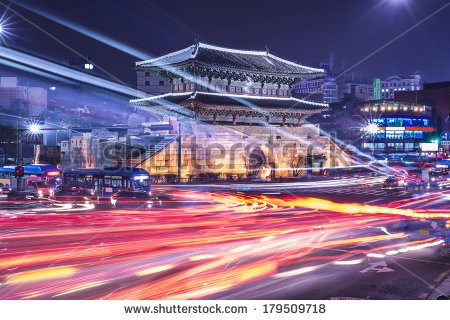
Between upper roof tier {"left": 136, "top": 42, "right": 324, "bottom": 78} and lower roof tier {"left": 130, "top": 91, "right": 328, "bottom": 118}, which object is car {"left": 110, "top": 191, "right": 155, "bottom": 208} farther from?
upper roof tier {"left": 136, "top": 42, "right": 324, "bottom": 78}

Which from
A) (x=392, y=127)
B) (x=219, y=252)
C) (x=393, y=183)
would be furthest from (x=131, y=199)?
(x=392, y=127)

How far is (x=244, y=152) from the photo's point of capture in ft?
126

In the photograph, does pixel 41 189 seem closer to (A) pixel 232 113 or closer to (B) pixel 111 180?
(B) pixel 111 180

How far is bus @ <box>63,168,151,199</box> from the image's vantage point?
967 inches

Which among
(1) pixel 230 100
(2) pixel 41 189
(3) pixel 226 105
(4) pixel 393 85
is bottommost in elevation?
(2) pixel 41 189

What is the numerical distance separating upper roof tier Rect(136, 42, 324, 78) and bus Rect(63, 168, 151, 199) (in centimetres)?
1384

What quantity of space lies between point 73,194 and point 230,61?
66.5ft

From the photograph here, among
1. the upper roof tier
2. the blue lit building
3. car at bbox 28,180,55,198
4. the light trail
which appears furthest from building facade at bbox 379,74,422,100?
the light trail

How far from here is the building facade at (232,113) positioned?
3612 centimetres

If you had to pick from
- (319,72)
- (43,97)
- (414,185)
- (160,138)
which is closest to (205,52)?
(160,138)

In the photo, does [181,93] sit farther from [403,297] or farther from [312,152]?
[403,297]

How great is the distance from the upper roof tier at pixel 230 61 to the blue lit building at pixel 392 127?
26.8 m

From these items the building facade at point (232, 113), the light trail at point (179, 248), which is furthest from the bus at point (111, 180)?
the building facade at point (232, 113)

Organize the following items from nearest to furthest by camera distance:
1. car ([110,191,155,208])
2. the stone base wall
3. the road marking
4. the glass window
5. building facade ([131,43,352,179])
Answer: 1. the road marking
2. car ([110,191,155,208])
3. the stone base wall
4. building facade ([131,43,352,179])
5. the glass window
